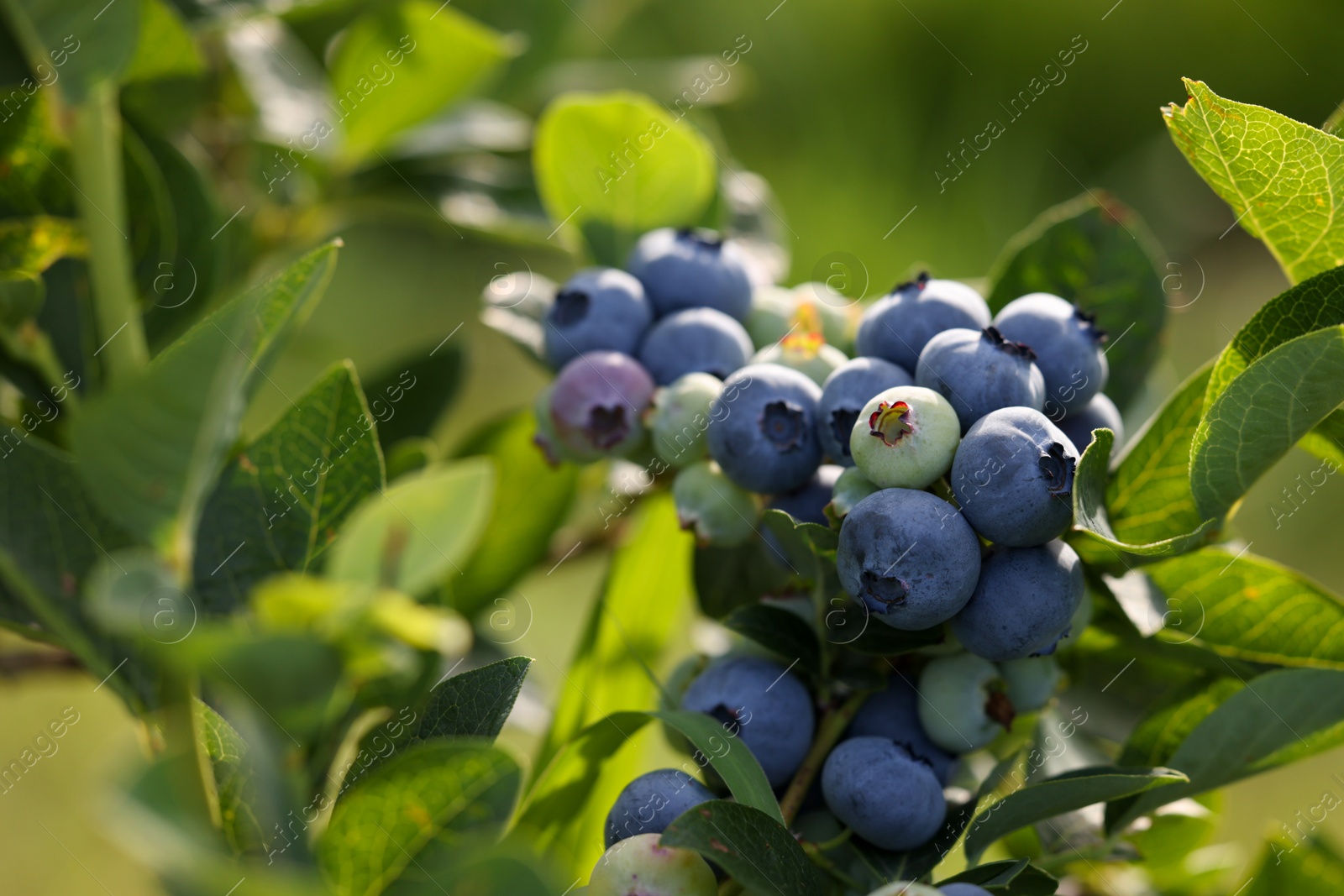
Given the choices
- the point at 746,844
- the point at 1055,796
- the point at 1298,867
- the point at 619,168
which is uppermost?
the point at 619,168

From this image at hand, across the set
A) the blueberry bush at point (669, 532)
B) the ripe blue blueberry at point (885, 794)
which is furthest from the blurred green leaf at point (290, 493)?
the ripe blue blueberry at point (885, 794)

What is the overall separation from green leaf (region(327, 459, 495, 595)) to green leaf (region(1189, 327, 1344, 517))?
39cm

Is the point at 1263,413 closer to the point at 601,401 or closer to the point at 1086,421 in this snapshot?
the point at 1086,421

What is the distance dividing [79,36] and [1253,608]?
887 millimetres

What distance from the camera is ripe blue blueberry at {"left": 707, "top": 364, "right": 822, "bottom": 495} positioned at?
2.00 feet

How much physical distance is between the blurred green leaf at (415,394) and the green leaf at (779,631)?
423mm

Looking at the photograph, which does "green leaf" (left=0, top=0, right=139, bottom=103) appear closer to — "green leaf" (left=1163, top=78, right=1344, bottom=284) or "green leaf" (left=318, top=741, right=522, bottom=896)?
"green leaf" (left=318, top=741, right=522, bottom=896)

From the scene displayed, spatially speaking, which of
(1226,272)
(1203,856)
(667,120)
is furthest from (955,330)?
(1226,272)

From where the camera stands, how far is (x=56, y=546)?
1.80 feet

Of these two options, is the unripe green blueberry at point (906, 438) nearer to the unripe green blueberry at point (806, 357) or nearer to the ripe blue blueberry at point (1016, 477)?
the ripe blue blueberry at point (1016, 477)

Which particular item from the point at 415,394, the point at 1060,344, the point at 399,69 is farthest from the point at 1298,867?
the point at 399,69

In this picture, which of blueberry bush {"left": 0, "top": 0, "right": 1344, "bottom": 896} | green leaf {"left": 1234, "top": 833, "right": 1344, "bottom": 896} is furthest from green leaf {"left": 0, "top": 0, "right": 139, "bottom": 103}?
green leaf {"left": 1234, "top": 833, "right": 1344, "bottom": 896}

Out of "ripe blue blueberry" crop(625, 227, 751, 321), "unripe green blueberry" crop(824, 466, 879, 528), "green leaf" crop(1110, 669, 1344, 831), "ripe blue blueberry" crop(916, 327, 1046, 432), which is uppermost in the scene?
"ripe blue blueberry" crop(625, 227, 751, 321)

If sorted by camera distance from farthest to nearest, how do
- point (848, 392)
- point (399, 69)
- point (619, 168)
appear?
point (399, 69)
point (619, 168)
point (848, 392)
